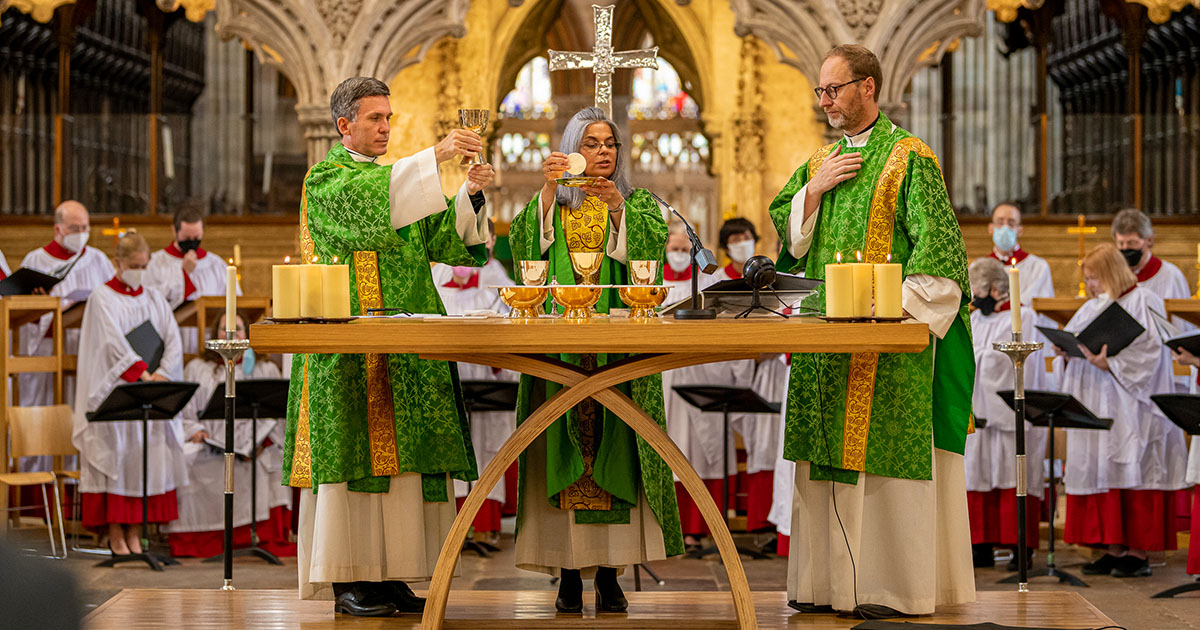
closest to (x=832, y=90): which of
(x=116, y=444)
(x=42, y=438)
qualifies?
(x=116, y=444)

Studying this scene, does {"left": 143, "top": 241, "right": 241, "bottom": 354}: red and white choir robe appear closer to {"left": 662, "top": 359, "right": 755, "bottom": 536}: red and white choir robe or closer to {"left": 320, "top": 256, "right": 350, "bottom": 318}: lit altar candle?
{"left": 662, "top": 359, "right": 755, "bottom": 536}: red and white choir robe

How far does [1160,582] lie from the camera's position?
6867 mm

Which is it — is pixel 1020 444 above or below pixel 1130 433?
above

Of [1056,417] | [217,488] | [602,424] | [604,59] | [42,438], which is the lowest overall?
[217,488]

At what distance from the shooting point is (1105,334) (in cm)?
712

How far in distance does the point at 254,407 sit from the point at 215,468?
880 millimetres

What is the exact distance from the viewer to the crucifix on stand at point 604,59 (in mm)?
4781

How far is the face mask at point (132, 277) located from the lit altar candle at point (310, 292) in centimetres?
482

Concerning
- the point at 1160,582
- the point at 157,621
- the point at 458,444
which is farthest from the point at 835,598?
the point at 1160,582

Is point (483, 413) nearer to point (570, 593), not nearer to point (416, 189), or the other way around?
point (570, 593)

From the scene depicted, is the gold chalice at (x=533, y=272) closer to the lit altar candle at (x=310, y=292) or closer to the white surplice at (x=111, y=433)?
the lit altar candle at (x=310, y=292)

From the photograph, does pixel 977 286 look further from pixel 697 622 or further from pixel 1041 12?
pixel 1041 12

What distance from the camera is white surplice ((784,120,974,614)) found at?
13.1ft

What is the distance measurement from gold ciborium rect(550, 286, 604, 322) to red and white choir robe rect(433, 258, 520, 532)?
174 inches
